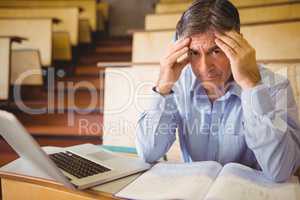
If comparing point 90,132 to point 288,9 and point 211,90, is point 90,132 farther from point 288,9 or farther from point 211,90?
point 288,9

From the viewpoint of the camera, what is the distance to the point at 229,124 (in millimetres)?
629

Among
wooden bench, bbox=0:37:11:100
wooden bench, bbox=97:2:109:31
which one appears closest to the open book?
wooden bench, bbox=0:37:11:100

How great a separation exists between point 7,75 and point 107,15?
207 centimetres

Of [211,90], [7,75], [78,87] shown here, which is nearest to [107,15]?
[78,87]

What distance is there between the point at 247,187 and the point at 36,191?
30 cm

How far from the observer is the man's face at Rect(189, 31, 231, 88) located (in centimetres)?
57

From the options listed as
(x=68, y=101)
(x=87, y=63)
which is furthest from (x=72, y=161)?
(x=87, y=63)

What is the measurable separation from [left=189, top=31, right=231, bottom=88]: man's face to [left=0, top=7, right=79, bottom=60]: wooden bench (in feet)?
6.07

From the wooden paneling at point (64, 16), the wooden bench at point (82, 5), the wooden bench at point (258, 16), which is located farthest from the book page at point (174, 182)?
the wooden bench at point (82, 5)

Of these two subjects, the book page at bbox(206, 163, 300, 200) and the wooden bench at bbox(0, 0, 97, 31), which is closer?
the book page at bbox(206, 163, 300, 200)

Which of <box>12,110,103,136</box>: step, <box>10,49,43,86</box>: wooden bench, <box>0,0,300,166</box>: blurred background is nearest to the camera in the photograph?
<box>0,0,300,166</box>: blurred background

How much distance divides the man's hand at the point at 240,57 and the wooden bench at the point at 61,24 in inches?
75.0

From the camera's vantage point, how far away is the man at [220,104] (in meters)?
0.53

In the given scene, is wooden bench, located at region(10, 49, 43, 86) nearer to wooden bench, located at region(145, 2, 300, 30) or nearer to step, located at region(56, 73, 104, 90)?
step, located at region(56, 73, 104, 90)
